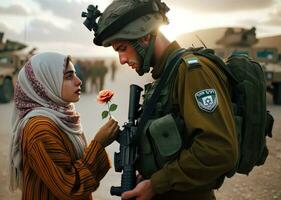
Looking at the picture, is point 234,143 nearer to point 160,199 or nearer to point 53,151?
point 160,199

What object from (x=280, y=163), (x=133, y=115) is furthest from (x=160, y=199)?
(x=280, y=163)

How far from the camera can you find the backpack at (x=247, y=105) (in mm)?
2099

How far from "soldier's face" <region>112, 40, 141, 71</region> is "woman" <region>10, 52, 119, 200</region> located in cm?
38

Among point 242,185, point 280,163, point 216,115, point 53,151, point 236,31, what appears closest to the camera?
point 216,115

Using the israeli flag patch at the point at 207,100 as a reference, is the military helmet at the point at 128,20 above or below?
above

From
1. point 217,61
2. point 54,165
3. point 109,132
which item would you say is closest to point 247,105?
point 217,61

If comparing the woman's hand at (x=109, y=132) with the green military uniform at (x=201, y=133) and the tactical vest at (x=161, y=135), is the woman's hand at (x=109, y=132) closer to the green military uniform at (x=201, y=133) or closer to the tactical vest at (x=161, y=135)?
the tactical vest at (x=161, y=135)

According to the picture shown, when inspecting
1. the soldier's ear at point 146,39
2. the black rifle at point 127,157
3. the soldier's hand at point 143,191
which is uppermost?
the soldier's ear at point 146,39

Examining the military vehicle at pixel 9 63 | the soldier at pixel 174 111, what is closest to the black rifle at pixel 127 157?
the soldier at pixel 174 111

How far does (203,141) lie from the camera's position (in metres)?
1.94

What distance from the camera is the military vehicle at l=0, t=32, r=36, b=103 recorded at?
14.7 m

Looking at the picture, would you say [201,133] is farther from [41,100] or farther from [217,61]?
[41,100]

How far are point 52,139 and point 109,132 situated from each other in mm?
301

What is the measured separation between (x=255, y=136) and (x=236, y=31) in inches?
669
